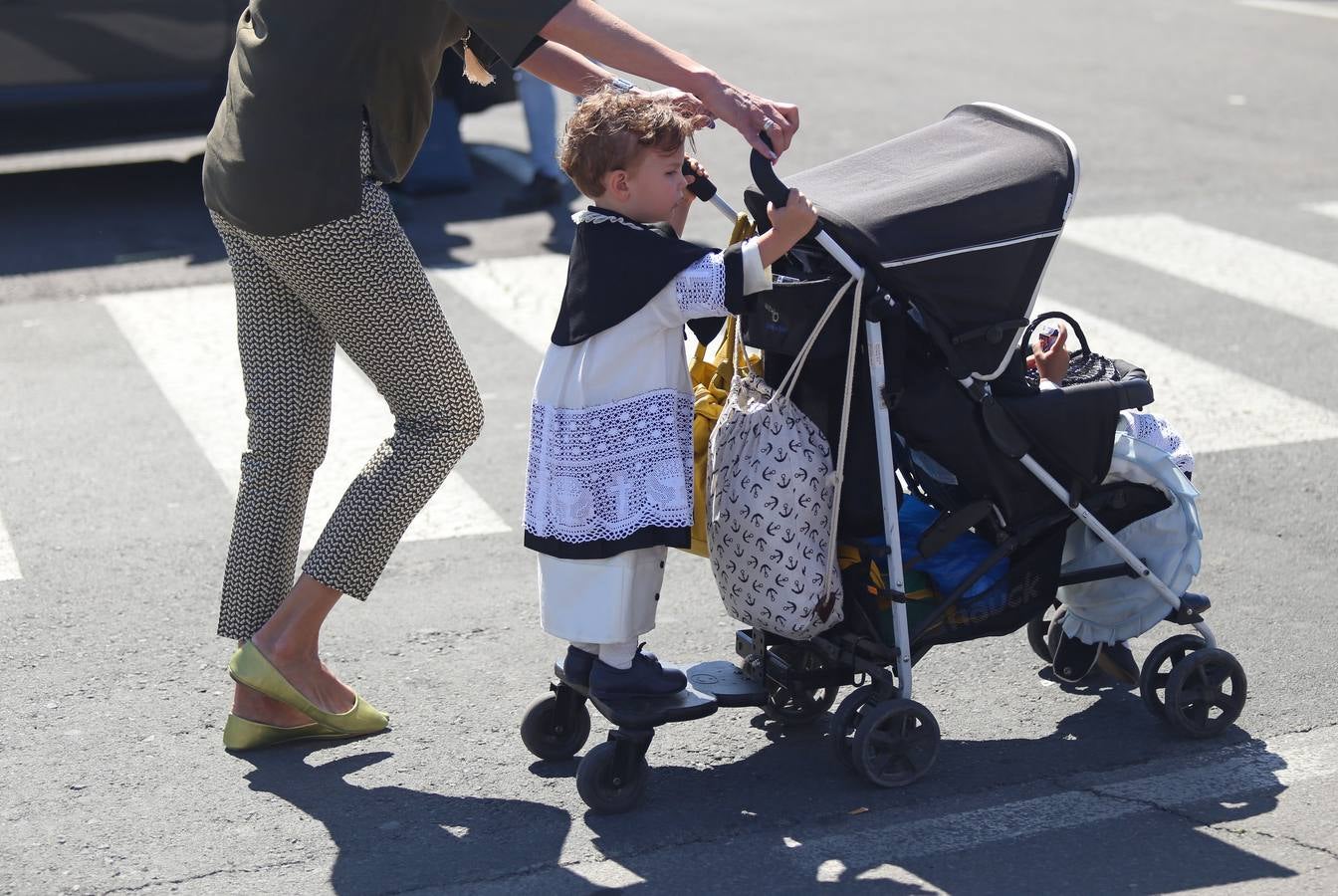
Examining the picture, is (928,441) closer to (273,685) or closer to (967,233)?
(967,233)

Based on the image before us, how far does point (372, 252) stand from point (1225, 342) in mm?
4672

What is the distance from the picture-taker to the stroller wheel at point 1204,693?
166 inches

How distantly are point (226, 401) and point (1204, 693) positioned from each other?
395 cm

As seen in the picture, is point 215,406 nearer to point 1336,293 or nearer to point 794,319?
point 794,319

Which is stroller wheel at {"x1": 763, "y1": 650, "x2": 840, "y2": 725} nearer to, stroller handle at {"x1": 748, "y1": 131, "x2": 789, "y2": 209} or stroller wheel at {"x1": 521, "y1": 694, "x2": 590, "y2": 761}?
stroller wheel at {"x1": 521, "y1": 694, "x2": 590, "y2": 761}

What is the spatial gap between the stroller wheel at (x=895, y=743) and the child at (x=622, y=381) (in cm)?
44

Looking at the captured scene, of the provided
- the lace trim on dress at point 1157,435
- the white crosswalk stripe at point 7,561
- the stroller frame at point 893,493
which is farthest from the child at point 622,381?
the white crosswalk stripe at point 7,561

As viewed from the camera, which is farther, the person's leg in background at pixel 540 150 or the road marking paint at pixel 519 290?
the person's leg in background at pixel 540 150

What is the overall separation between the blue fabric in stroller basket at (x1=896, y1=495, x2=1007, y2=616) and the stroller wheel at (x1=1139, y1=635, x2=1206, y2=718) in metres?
0.40

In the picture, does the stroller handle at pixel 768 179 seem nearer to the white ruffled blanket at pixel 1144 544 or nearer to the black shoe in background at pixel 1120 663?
the white ruffled blanket at pixel 1144 544

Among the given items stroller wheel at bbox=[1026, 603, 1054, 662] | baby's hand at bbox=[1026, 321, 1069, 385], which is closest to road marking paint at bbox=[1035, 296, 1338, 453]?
stroller wheel at bbox=[1026, 603, 1054, 662]

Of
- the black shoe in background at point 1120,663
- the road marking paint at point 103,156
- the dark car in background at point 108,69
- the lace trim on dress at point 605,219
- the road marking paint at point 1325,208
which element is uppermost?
the lace trim on dress at point 605,219

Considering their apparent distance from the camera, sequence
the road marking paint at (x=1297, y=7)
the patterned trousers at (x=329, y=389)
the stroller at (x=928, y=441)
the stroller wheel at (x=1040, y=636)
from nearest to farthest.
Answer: the stroller at (x=928, y=441), the patterned trousers at (x=329, y=389), the stroller wheel at (x=1040, y=636), the road marking paint at (x=1297, y=7)

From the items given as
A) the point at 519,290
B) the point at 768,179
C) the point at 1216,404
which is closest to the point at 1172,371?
the point at 1216,404
